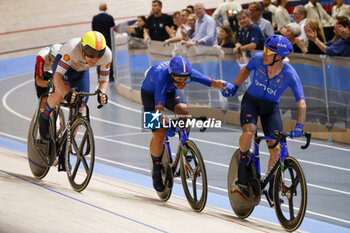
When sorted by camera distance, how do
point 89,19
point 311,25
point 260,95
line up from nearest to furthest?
1. point 260,95
2. point 311,25
3. point 89,19

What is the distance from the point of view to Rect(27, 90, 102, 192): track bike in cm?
544

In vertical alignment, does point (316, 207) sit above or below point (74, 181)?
below

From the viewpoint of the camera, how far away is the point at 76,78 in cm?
584

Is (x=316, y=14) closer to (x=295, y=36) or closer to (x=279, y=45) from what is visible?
(x=295, y=36)

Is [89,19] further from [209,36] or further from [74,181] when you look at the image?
[74,181]

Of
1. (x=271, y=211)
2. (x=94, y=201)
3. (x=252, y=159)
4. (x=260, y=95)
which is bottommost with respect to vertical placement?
(x=271, y=211)

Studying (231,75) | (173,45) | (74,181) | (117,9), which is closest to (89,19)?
(117,9)

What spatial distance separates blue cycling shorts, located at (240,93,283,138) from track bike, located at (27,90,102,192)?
1.28 meters

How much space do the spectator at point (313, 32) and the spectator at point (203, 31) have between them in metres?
2.11

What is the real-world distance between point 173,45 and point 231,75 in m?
1.46

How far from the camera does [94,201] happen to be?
17.5 feet

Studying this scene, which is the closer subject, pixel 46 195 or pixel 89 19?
pixel 46 195

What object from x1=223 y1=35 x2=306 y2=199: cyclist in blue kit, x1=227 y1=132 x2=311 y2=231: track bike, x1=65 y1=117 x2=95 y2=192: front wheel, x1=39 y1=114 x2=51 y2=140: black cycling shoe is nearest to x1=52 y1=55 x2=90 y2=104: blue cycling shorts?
x1=65 y1=117 x2=95 y2=192: front wheel

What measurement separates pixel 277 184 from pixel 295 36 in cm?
400
